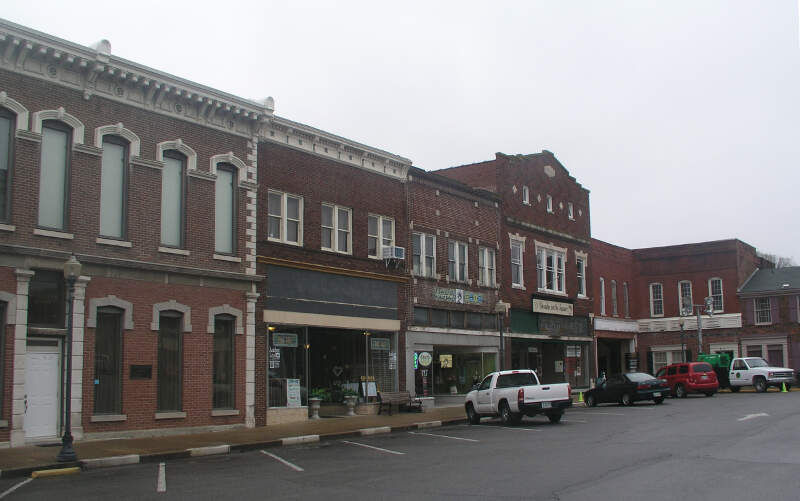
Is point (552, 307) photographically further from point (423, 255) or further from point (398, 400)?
point (398, 400)

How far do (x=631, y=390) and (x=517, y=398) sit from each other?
10170mm

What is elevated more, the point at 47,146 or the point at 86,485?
the point at 47,146

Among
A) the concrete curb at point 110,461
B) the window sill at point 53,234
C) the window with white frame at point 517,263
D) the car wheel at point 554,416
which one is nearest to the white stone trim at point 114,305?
the window sill at point 53,234

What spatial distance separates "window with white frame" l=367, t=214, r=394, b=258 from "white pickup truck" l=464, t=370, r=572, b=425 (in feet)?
23.6

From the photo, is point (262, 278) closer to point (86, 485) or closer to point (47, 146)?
point (47, 146)

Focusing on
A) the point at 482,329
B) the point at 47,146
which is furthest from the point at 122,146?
the point at 482,329

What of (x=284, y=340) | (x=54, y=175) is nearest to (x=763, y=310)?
(x=284, y=340)

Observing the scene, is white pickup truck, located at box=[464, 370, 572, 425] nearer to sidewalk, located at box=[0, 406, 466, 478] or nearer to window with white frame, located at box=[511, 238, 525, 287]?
sidewalk, located at box=[0, 406, 466, 478]

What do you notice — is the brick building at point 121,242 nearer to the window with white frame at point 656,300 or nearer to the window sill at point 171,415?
the window sill at point 171,415

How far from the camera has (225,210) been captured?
25719 mm

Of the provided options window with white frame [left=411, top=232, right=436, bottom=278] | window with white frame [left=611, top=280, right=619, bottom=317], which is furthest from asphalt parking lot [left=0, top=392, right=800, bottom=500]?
window with white frame [left=611, top=280, right=619, bottom=317]

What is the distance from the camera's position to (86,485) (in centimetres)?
1416

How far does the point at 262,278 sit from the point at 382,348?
7.06 meters

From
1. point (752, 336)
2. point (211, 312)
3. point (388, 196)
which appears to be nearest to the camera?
point (211, 312)
